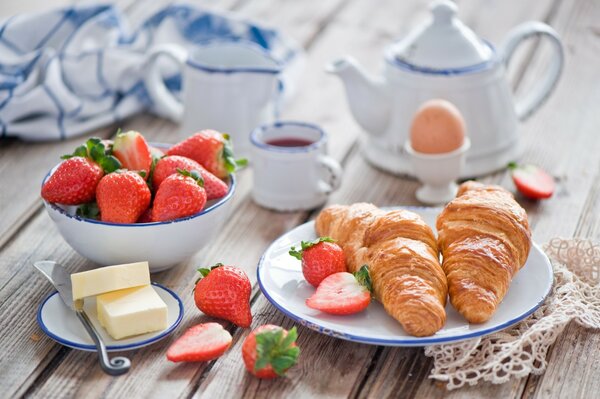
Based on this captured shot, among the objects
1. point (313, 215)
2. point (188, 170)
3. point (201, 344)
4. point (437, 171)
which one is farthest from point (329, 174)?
point (201, 344)

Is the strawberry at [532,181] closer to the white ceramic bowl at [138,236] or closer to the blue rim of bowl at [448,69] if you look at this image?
the blue rim of bowl at [448,69]

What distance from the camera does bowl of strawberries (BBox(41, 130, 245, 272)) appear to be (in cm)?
141

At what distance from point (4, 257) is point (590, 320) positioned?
40.1 inches

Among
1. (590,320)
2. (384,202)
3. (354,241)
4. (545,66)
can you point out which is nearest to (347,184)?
(384,202)

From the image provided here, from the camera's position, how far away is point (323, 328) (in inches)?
50.3

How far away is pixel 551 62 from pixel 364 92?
448 millimetres

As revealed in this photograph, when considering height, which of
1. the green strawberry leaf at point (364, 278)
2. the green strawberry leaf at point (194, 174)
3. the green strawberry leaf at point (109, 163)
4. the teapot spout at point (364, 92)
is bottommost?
the teapot spout at point (364, 92)

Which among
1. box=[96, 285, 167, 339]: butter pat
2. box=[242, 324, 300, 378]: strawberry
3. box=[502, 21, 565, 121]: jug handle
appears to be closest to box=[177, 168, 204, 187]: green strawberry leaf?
box=[96, 285, 167, 339]: butter pat

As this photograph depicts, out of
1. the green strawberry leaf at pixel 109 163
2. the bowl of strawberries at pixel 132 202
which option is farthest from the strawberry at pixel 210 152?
the green strawberry leaf at pixel 109 163

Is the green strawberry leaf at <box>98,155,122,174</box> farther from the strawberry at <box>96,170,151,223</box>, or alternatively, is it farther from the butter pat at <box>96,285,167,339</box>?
the butter pat at <box>96,285,167,339</box>

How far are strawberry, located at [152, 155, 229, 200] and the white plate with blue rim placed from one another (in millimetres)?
135

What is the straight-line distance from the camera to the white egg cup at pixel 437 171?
71.1 inches

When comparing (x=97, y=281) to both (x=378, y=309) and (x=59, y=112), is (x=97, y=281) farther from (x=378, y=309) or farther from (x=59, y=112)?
(x=59, y=112)

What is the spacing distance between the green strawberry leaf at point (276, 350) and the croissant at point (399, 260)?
0.16 metres
